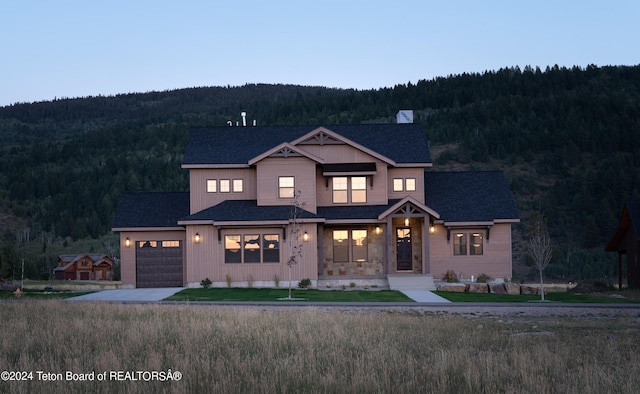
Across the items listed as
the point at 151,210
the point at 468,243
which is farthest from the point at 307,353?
the point at 151,210

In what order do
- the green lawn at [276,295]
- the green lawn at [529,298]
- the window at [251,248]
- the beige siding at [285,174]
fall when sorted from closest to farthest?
the green lawn at [529,298] → the green lawn at [276,295] → the window at [251,248] → the beige siding at [285,174]

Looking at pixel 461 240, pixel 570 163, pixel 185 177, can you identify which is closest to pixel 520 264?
pixel 461 240

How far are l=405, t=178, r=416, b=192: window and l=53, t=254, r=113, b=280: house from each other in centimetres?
3425

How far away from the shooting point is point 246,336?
693 inches

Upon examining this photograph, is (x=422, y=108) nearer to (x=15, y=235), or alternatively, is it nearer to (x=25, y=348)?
(x=15, y=235)

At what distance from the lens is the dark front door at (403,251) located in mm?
41250

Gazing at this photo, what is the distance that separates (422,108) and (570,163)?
32474mm

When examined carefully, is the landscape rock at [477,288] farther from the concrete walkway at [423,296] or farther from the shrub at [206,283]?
the shrub at [206,283]

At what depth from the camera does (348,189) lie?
137 feet

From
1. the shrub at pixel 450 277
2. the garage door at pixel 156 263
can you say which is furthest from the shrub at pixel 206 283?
the shrub at pixel 450 277

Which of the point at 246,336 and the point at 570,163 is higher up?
the point at 570,163

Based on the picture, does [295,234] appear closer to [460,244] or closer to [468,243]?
[460,244]

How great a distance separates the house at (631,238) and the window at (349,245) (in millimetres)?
13410

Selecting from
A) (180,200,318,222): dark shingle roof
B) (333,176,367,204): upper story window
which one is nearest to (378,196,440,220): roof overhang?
(333,176,367,204): upper story window
